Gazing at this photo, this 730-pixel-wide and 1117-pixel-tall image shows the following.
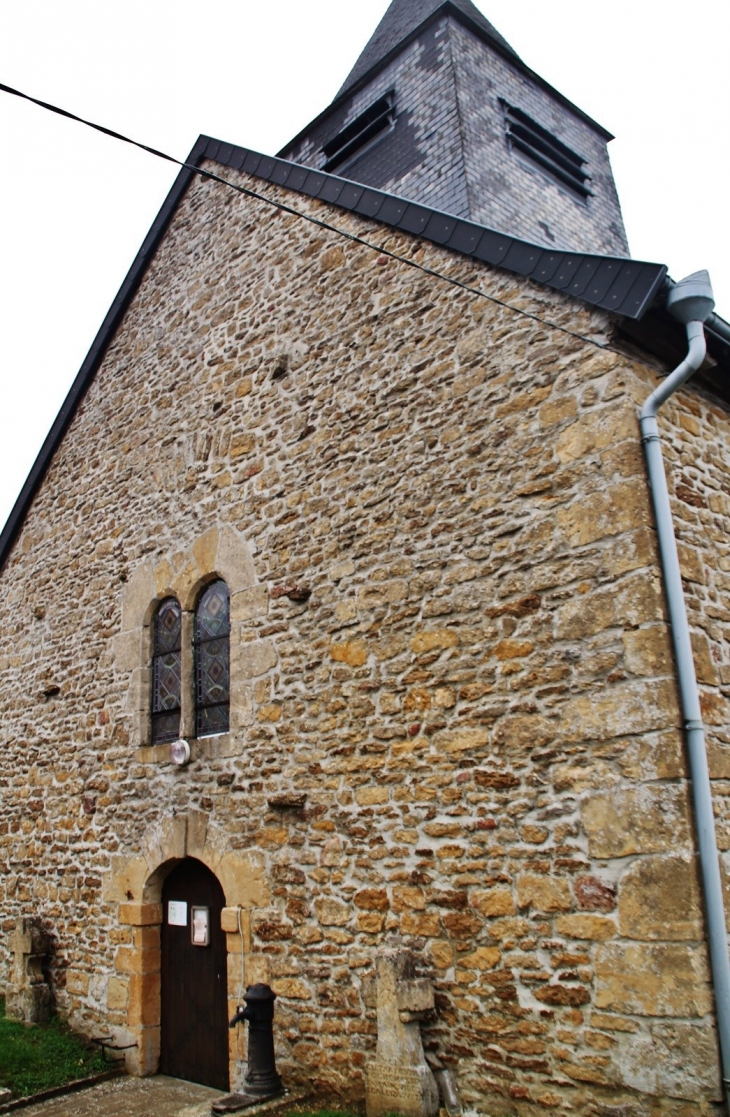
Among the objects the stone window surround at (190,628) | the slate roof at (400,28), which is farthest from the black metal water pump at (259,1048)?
the slate roof at (400,28)

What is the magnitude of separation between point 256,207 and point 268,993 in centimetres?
632

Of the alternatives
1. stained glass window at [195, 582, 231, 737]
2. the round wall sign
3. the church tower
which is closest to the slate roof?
the church tower

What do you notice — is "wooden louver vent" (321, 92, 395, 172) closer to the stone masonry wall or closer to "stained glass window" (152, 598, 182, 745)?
the stone masonry wall

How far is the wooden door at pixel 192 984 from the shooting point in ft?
20.8

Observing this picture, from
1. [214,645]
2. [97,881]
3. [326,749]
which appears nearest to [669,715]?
[326,749]

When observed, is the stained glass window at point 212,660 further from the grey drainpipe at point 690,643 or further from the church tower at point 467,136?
the church tower at point 467,136

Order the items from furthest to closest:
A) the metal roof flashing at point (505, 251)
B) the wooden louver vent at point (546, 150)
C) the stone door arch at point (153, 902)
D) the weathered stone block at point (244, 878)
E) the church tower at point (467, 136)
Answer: the wooden louver vent at point (546, 150)
the church tower at point (467, 136)
the stone door arch at point (153, 902)
the weathered stone block at point (244, 878)
the metal roof flashing at point (505, 251)

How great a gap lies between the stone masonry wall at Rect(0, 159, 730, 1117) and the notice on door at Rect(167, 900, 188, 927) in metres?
0.33

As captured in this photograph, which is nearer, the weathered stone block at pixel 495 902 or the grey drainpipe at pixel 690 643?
the grey drainpipe at pixel 690 643

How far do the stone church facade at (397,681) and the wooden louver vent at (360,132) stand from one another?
251cm

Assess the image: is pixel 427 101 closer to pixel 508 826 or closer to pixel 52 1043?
pixel 508 826

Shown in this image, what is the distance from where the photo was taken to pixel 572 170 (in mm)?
10328

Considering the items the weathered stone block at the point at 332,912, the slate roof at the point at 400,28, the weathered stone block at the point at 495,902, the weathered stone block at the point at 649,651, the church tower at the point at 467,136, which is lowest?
the weathered stone block at the point at 332,912

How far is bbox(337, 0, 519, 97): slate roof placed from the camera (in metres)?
10.1
